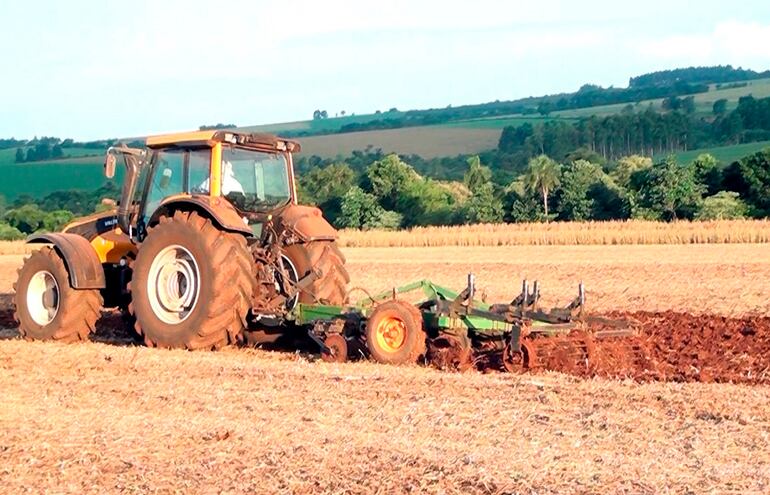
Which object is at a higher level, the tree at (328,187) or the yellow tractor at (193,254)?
the yellow tractor at (193,254)

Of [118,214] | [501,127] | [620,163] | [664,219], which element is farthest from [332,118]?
[118,214]

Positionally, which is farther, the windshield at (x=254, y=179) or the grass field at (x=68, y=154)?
the grass field at (x=68, y=154)

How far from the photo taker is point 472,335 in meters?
8.97

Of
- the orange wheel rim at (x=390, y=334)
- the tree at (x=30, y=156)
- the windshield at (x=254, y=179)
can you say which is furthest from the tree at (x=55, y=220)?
the tree at (x=30, y=156)

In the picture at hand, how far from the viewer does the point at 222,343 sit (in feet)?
32.2

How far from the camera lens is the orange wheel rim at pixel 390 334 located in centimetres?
880

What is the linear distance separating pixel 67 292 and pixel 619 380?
5729mm

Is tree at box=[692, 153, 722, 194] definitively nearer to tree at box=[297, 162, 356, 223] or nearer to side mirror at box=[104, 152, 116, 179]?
tree at box=[297, 162, 356, 223]

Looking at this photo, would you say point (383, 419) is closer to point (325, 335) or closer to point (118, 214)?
point (325, 335)

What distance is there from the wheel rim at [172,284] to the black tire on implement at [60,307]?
1.05 m

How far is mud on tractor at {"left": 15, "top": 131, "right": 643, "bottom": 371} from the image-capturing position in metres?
8.77

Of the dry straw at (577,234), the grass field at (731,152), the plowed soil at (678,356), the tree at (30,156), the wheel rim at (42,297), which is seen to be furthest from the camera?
the tree at (30,156)

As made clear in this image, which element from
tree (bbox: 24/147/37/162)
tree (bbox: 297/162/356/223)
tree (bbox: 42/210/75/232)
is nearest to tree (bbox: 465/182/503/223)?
tree (bbox: 297/162/356/223)

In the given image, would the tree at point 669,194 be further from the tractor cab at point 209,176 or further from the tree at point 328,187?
the tractor cab at point 209,176
